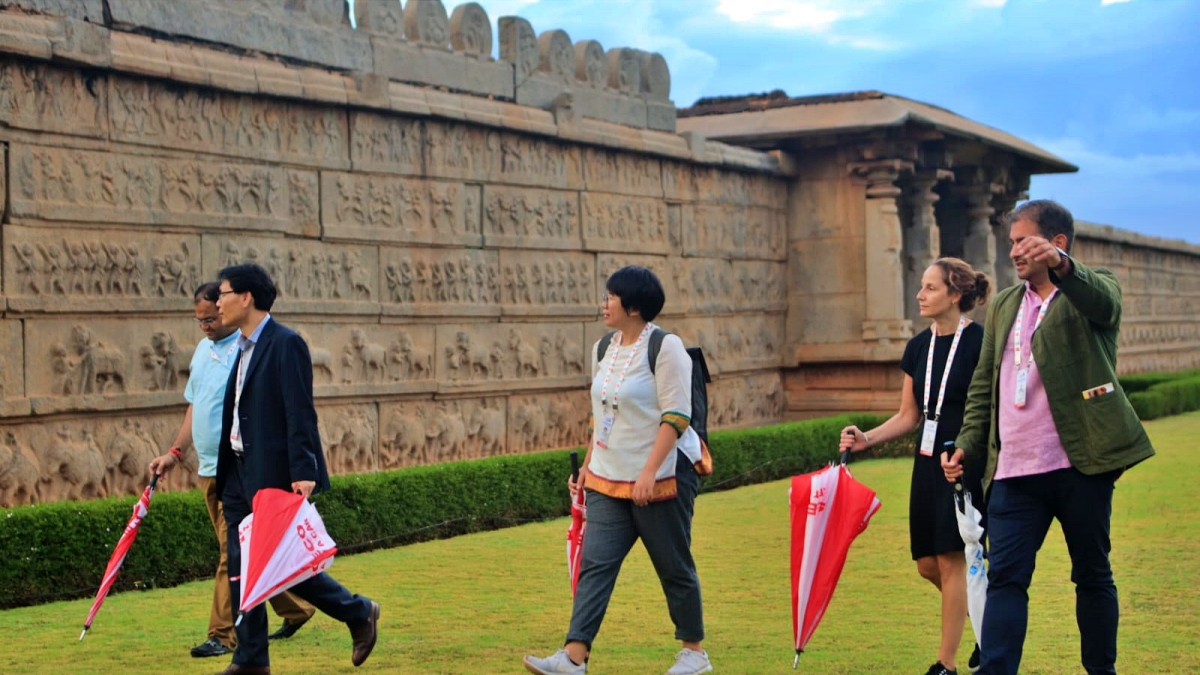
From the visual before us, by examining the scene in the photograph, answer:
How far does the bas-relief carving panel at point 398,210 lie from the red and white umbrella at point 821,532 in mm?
6926

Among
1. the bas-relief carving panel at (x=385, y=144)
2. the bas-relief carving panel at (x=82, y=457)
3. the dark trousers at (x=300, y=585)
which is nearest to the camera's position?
the dark trousers at (x=300, y=585)

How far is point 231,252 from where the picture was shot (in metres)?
11.6

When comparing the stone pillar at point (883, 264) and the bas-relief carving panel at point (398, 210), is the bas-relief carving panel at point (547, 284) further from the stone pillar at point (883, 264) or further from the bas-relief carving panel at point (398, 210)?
the stone pillar at point (883, 264)

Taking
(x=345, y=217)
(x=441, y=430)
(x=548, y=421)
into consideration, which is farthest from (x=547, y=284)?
(x=345, y=217)

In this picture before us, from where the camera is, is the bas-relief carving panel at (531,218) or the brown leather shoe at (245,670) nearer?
the brown leather shoe at (245,670)

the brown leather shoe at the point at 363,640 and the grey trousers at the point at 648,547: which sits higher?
the grey trousers at the point at 648,547

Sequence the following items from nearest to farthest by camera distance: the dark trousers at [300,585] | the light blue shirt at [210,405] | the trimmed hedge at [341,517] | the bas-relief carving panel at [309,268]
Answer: the dark trousers at [300,585], the light blue shirt at [210,405], the trimmed hedge at [341,517], the bas-relief carving panel at [309,268]

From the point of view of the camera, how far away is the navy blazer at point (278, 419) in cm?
613

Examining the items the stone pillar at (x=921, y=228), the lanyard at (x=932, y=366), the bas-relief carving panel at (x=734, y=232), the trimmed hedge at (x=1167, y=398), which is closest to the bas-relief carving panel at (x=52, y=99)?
the lanyard at (x=932, y=366)

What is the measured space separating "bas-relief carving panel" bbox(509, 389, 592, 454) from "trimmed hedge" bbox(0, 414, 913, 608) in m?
1.42

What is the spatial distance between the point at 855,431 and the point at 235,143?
6.83 meters

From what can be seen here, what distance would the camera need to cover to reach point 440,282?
13609mm

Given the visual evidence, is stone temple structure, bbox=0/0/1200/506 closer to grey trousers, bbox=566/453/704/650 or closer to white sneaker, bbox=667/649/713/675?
grey trousers, bbox=566/453/704/650

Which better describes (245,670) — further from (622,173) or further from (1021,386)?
(622,173)
